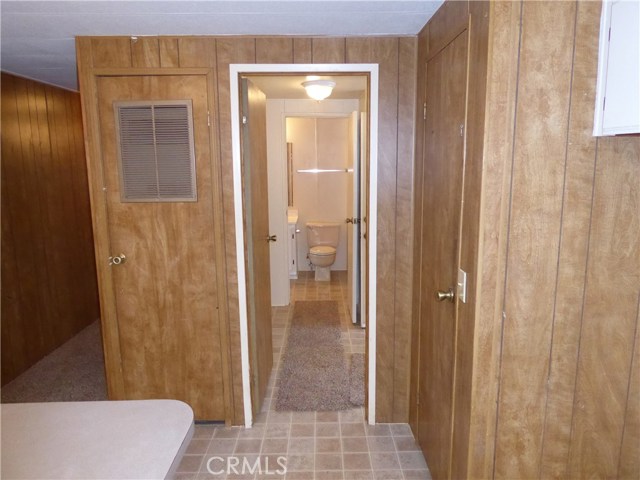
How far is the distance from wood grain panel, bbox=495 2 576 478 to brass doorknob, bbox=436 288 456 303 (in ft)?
0.87

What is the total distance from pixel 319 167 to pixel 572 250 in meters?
4.62

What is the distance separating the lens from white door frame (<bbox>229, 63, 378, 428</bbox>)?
7.66ft

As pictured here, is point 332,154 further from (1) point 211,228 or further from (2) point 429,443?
(2) point 429,443

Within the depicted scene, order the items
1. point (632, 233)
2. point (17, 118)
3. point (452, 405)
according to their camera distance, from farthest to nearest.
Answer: point (17, 118) < point (452, 405) < point (632, 233)

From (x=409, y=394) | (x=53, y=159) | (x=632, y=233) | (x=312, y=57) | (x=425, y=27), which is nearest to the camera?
(x=632, y=233)

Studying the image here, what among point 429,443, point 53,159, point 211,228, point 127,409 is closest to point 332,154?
point 53,159

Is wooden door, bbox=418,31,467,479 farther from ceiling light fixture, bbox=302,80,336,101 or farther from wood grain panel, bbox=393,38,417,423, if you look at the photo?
ceiling light fixture, bbox=302,80,336,101

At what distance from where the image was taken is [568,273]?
1.55 meters

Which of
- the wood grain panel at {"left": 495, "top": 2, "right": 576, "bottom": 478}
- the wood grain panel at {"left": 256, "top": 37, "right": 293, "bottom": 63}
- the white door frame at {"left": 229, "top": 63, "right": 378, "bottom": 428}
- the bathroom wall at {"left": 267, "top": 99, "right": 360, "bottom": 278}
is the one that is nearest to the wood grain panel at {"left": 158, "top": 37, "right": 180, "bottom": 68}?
the white door frame at {"left": 229, "top": 63, "right": 378, "bottom": 428}

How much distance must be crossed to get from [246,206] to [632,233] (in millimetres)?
1779

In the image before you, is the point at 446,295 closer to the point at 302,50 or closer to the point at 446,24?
the point at 446,24

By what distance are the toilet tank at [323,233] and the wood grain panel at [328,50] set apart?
11.5 ft

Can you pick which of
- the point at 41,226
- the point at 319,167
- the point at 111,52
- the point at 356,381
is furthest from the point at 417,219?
the point at 319,167

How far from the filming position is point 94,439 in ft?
3.88
